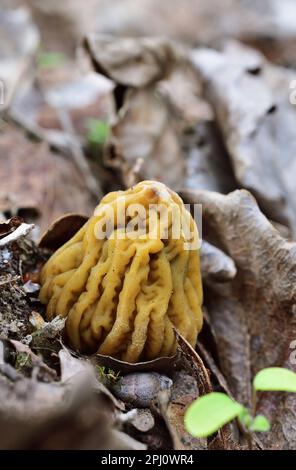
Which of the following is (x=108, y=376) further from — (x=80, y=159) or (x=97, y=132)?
(x=97, y=132)

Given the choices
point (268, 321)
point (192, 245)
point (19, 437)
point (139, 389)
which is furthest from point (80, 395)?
point (268, 321)

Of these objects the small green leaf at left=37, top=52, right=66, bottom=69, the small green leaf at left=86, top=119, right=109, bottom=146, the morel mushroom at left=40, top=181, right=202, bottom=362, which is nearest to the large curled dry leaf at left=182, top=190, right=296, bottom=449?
the morel mushroom at left=40, top=181, right=202, bottom=362

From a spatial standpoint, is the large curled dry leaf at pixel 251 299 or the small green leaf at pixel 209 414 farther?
the large curled dry leaf at pixel 251 299

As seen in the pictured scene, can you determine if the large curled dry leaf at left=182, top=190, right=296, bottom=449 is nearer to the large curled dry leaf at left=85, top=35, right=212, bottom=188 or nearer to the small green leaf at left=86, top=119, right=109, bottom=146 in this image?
the large curled dry leaf at left=85, top=35, right=212, bottom=188

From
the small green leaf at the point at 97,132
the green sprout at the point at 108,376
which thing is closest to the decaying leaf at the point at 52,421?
the green sprout at the point at 108,376

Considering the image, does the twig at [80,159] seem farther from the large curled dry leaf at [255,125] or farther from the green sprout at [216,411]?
the green sprout at [216,411]

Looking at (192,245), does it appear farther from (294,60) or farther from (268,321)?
(294,60)
